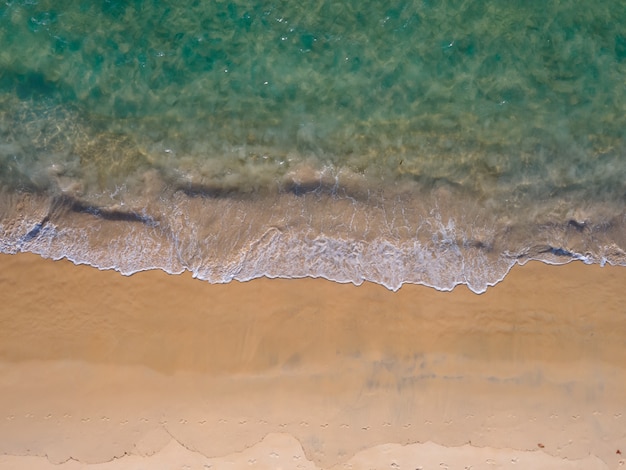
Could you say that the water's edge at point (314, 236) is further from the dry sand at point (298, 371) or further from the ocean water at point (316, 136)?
the dry sand at point (298, 371)

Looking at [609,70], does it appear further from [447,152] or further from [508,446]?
[508,446]

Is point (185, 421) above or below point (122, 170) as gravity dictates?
below

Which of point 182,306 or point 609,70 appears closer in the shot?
point 182,306

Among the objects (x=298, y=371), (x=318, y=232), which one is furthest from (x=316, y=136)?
(x=298, y=371)

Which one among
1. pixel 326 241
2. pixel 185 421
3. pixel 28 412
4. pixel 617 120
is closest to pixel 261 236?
pixel 326 241

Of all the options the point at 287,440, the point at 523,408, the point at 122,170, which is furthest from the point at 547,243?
the point at 122,170

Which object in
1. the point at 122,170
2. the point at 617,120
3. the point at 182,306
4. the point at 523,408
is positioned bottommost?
the point at 523,408

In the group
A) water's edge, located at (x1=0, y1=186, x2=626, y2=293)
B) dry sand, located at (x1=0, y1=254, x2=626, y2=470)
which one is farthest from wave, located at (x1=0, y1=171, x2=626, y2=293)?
dry sand, located at (x1=0, y1=254, x2=626, y2=470)

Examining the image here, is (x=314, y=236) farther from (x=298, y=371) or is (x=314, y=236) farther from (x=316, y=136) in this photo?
(x=298, y=371)
